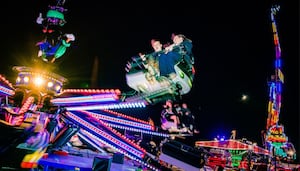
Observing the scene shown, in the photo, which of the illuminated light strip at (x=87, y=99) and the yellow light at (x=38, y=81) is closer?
the illuminated light strip at (x=87, y=99)

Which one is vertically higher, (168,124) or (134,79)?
(134,79)

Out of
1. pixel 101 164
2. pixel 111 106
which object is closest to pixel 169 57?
pixel 111 106

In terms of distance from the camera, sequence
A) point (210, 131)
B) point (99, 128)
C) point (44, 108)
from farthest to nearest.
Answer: point (210, 131), point (44, 108), point (99, 128)

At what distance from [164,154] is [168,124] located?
235cm

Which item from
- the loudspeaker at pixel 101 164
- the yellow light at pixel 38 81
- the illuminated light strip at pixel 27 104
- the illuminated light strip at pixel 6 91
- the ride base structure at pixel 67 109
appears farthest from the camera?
the yellow light at pixel 38 81

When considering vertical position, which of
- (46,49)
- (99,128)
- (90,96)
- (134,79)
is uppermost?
(46,49)

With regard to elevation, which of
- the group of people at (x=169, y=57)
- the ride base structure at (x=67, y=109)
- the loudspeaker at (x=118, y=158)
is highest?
the group of people at (x=169, y=57)

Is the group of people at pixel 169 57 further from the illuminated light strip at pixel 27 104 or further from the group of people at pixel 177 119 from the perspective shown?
the illuminated light strip at pixel 27 104

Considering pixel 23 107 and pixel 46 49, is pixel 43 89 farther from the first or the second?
pixel 46 49

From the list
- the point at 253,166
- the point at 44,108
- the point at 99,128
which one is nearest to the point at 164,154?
the point at 99,128

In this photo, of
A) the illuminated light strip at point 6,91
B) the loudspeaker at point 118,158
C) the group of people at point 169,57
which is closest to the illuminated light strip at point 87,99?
the illuminated light strip at point 6,91

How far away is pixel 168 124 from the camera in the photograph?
39.5ft

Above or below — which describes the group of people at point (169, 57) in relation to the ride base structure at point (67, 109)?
above

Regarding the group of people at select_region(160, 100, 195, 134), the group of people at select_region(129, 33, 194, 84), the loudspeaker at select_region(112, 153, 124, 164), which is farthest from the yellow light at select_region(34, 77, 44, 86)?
the group of people at select_region(160, 100, 195, 134)
